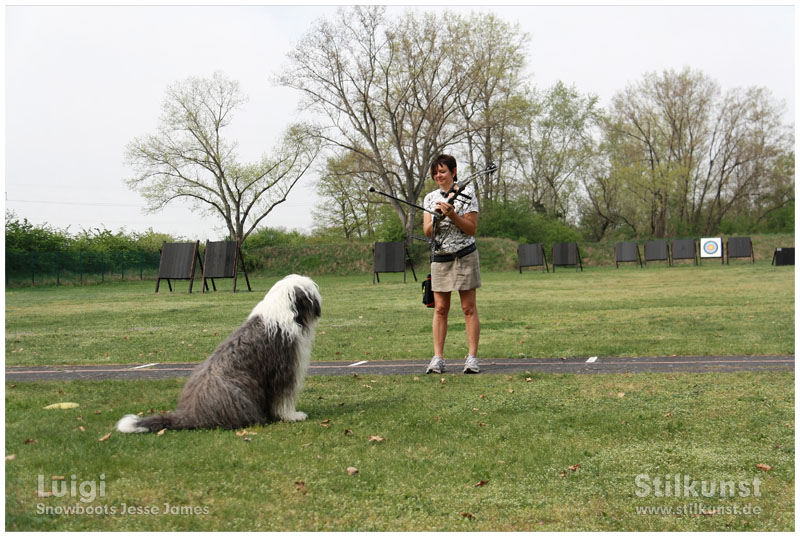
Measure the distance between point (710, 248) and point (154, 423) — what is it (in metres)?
46.6

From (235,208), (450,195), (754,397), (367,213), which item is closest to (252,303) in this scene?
(450,195)

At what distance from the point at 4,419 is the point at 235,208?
50.8m

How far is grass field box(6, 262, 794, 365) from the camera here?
8.77 m

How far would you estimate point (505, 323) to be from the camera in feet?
40.3

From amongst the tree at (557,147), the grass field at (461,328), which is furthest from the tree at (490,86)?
the grass field at (461,328)

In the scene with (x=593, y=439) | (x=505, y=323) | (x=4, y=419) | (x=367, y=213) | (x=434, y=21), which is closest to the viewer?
(x=593, y=439)

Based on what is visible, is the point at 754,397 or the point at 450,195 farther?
the point at 450,195

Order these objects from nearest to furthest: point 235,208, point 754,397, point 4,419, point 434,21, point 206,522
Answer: point 206,522 < point 4,419 < point 754,397 < point 434,21 < point 235,208

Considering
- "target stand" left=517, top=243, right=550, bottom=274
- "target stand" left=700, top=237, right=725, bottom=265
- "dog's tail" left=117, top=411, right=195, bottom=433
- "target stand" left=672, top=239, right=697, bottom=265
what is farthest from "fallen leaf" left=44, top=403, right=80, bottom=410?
"target stand" left=700, top=237, right=725, bottom=265

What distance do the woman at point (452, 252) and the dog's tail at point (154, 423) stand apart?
303 centimetres

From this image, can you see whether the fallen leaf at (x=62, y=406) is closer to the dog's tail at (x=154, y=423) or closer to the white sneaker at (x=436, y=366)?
the dog's tail at (x=154, y=423)

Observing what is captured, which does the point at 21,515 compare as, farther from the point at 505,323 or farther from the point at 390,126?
the point at 390,126

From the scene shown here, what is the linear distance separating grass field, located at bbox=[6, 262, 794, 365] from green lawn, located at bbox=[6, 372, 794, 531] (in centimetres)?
288

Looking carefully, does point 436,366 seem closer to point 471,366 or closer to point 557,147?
point 471,366
